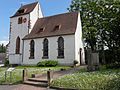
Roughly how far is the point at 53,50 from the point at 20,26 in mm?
10388

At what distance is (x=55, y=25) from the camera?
38656 mm

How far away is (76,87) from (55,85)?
6.78ft

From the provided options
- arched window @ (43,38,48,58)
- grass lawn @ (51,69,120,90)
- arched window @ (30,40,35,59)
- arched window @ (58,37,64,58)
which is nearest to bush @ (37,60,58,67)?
arched window @ (58,37,64,58)

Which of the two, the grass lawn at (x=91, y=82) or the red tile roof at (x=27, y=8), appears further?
the red tile roof at (x=27, y=8)

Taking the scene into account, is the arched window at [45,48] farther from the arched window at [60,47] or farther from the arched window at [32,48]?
the arched window at [60,47]

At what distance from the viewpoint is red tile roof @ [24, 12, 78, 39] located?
36016 mm

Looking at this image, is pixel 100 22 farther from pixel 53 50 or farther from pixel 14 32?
pixel 14 32

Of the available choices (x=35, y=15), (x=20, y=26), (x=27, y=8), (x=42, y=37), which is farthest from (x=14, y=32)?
(x=42, y=37)

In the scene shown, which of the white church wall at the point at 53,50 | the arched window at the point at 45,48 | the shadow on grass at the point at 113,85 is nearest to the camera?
the shadow on grass at the point at 113,85

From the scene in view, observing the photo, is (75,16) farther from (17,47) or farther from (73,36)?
(17,47)

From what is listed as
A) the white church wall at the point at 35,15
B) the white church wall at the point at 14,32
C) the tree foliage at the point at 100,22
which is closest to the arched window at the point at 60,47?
the tree foliage at the point at 100,22

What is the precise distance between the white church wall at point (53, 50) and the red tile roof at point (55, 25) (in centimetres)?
86

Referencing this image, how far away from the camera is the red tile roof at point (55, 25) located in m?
36.0

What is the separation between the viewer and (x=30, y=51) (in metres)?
40.0
